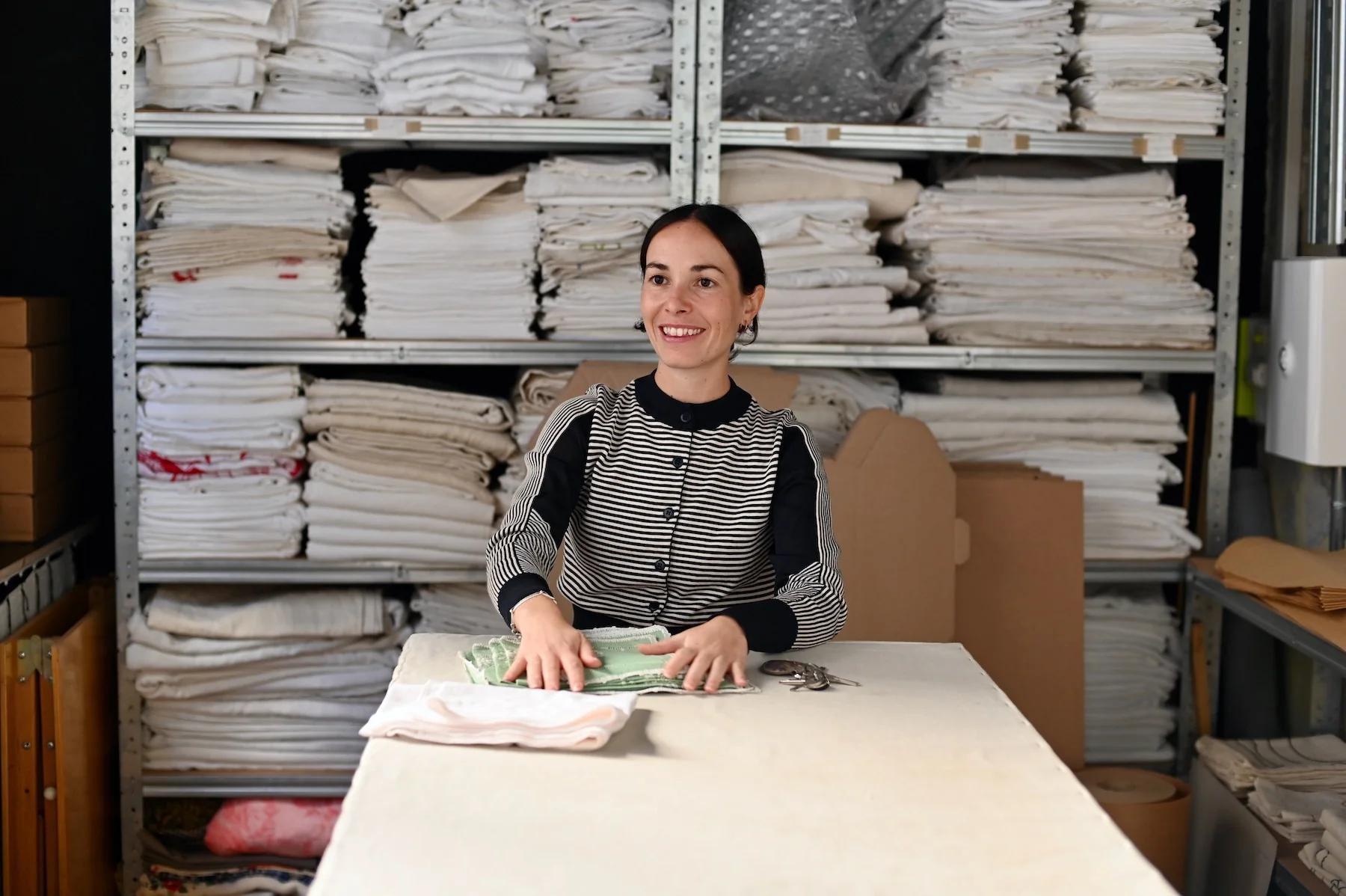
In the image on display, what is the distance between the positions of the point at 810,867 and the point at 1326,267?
6.57ft

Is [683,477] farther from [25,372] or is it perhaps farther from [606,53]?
[25,372]

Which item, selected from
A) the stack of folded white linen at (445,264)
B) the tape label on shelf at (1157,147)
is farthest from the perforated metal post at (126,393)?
the tape label on shelf at (1157,147)

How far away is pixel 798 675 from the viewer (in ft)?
5.56

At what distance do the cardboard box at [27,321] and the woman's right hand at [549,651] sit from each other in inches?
63.0

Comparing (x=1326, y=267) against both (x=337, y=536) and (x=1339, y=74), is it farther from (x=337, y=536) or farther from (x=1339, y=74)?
(x=337, y=536)

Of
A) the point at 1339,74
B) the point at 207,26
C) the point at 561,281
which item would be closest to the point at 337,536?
the point at 561,281

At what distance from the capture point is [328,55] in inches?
110

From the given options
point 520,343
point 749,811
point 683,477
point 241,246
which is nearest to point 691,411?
point 683,477

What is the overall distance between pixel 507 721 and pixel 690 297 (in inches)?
29.0

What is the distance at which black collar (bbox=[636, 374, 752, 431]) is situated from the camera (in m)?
1.99

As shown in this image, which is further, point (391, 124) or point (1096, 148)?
point (1096, 148)

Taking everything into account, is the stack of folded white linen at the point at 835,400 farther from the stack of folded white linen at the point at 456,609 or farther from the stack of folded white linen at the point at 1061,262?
the stack of folded white linen at the point at 456,609

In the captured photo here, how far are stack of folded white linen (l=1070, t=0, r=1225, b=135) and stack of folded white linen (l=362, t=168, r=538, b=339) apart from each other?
1188 mm

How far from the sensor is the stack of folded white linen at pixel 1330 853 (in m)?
2.23
